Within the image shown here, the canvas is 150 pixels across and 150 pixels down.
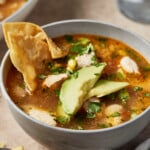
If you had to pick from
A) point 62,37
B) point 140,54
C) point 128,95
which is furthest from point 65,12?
point 128,95

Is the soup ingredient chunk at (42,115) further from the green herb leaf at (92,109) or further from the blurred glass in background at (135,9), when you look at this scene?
the blurred glass in background at (135,9)

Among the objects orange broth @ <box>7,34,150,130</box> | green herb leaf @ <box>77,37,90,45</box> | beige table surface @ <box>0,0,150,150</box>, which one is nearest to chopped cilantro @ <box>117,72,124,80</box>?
orange broth @ <box>7,34,150,130</box>

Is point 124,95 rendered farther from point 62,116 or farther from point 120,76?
point 62,116

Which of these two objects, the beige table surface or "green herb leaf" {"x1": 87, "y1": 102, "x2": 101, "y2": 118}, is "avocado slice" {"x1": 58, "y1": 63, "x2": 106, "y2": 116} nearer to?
"green herb leaf" {"x1": 87, "y1": 102, "x2": 101, "y2": 118}

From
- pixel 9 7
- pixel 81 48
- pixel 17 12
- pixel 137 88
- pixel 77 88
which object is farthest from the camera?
pixel 9 7

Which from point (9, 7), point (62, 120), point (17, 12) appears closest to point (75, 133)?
point (62, 120)

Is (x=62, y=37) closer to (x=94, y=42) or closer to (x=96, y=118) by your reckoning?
(x=94, y=42)

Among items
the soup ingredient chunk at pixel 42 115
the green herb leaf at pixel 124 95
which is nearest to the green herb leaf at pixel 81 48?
the green herb leaf at pixel 124 95
